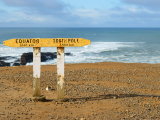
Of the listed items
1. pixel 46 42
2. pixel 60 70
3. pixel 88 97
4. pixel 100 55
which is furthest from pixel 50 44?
pixel 100 55

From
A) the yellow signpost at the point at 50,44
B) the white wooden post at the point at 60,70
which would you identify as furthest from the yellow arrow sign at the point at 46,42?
the white wooden post at the point at 60,70

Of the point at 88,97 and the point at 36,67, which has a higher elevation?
the point at 36,67

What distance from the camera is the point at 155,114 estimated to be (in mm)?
6582

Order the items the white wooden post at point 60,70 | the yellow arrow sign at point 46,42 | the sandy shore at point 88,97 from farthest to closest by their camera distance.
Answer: the white wooden post at point 60,70, the yellow arrow sign at point 46,42, the sandy shore at point 88,97

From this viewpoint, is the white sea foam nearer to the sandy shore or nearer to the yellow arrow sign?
the sandy shore

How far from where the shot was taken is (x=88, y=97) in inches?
324

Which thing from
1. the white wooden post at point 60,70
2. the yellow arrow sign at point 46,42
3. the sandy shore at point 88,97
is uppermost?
the yellow arrow sign at point 46,42

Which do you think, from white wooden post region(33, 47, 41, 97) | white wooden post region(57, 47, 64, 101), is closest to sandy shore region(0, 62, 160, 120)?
white wooden post region(57, 47, 64, 101)

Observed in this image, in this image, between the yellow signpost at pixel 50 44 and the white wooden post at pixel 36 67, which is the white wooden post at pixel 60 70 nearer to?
the yellow signpost at pixel 50 44

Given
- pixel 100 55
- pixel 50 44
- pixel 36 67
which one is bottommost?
pixel 36 67

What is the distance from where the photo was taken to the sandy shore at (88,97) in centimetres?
643

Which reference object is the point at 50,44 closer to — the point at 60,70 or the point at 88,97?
the point at 60,70

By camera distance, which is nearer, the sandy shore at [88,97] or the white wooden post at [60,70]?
the sandy shore at [88,97]

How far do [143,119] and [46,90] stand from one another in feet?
15.1
